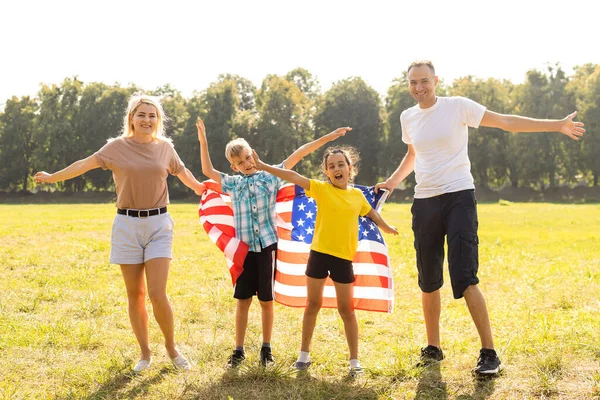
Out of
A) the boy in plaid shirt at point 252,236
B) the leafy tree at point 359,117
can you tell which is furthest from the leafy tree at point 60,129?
the boy in plaid shirt at point 252,236

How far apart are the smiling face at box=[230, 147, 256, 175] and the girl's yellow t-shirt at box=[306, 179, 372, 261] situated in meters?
0.71

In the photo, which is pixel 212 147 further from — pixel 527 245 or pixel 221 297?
pixel 221 297

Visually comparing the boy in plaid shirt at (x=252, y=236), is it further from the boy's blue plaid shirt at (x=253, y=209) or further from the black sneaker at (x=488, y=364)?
the black sneaker at (x=488, y=364)

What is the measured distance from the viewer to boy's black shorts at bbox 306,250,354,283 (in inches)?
218

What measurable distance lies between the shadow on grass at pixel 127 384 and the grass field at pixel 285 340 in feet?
0.06

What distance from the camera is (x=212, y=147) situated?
62281mm

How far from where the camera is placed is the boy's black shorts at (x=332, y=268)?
554 centimetres

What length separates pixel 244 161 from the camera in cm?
593

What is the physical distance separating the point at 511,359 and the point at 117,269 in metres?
8.46

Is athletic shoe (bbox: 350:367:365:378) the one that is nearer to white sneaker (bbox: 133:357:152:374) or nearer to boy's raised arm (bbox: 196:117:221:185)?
white sneaker (bbox: 133:357:152:374)

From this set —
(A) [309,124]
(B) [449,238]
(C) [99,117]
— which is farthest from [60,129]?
(B) [449,238]

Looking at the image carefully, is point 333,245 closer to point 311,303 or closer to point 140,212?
point 311,303

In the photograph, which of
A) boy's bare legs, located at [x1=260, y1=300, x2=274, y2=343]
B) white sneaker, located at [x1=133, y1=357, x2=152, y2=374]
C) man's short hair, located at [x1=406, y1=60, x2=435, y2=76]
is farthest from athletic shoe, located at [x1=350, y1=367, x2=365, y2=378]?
man's short hair, located at [x1=406, y1=60, x2=435, y2=76]

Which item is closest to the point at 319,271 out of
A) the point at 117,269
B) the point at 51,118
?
the point at 117,269
